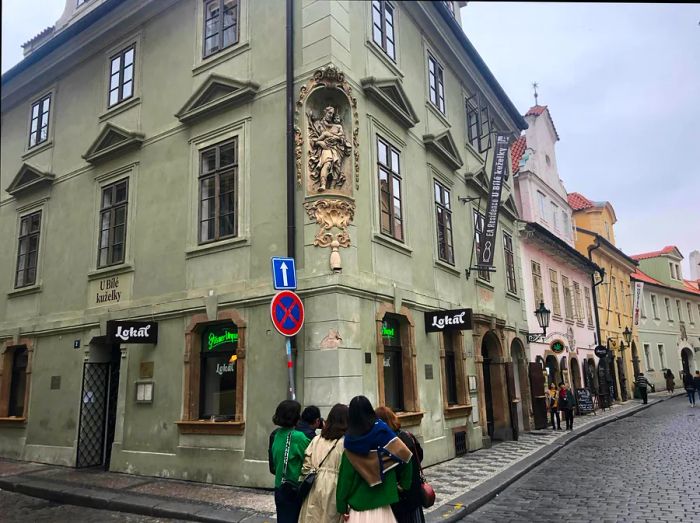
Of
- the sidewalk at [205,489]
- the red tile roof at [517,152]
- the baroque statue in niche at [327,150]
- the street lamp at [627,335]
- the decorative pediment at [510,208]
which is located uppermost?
the red tile roof at [517,152]

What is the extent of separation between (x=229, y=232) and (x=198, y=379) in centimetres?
309

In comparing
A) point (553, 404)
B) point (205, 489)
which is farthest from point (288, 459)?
point (553, 404)

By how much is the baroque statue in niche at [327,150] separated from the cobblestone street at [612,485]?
→ 6181 mm

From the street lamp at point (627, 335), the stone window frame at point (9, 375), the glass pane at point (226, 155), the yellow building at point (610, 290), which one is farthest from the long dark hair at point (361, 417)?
the street lamp at point (627, 335)

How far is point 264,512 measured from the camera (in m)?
8.50

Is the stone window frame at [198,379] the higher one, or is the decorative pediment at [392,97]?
the decorative pediment at [392,97]

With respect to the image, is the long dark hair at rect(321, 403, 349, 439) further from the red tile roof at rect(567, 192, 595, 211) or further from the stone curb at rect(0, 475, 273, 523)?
the red tile roof at rect(567, 192, 595, 211)

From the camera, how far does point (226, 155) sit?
40.1 feet

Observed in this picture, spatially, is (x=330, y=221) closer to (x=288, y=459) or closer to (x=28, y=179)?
(x=288, y=459)

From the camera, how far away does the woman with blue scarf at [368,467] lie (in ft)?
14.4

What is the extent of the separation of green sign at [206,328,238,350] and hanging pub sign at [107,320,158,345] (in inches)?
53.2

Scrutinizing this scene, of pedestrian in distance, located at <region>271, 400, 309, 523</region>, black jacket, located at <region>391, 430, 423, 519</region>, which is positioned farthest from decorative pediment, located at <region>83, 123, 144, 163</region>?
black jacket, located at <region>391, 430, 423, 519</region>

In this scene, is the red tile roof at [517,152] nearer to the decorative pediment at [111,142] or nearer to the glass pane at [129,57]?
the glass pane at [129,57]

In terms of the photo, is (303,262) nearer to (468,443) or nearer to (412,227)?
(412,227)
